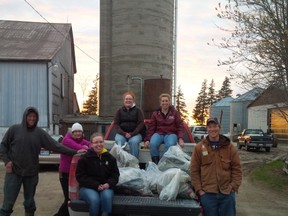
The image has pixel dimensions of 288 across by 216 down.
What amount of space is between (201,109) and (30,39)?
8756 cm

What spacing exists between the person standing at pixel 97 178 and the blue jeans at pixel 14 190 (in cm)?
142

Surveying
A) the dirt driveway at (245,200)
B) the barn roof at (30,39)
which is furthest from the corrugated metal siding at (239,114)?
the dirt driveway at (245,200)

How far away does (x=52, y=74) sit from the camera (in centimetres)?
2492

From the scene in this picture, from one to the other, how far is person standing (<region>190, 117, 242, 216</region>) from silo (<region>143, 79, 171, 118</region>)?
18.5 m

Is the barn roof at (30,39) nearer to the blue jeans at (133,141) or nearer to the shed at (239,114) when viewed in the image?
the blue jeans at (133,141)

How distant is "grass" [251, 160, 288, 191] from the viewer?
13303mm

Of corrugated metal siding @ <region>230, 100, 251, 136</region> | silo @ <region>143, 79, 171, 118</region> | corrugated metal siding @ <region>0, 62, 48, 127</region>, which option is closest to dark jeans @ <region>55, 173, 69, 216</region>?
silo @ <region>143, 79, 171, 118</region>

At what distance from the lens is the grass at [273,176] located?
1330 cm

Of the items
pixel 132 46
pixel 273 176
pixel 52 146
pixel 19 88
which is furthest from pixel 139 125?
pixel 132 46

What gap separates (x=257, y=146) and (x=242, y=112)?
2781 centimetres

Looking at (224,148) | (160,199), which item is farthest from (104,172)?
(224,148)

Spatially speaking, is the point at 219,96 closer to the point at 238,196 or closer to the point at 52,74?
the point at 52,74

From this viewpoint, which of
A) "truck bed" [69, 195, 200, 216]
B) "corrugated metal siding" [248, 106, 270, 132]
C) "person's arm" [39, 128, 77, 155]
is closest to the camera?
"truck bed" [69, 195, 200, 216]

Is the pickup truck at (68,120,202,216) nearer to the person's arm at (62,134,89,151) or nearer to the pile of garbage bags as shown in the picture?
the pile of garbage bags
